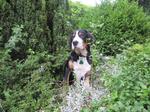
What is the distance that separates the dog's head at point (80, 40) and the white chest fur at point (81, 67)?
0.58 ft

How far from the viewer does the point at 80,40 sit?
19.0 ft

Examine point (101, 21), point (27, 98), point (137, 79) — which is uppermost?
point (101, 21)

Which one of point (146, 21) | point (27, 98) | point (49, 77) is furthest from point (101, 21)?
point (27, 98)

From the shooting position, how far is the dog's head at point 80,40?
5.75 metres

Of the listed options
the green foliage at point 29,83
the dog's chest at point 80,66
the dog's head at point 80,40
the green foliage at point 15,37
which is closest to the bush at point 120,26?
the dog's head at point 80,40

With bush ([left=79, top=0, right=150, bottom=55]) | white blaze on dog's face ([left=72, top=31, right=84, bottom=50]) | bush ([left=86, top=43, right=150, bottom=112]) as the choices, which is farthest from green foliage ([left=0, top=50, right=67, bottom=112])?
bush ([left=79, top=0, right=150, bottom=55])

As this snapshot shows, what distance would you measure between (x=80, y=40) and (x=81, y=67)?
36 centimetres

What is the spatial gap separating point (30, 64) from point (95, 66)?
2.98ft

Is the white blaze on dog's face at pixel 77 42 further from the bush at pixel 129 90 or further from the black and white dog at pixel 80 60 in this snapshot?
the bush at pixel 129 90

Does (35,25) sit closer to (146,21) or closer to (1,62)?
(1,62)

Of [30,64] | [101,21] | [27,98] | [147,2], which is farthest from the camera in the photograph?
[147,2]

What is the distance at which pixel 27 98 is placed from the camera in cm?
525

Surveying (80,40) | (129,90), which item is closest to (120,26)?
(80,40)

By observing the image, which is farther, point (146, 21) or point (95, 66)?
point (146, 21)
